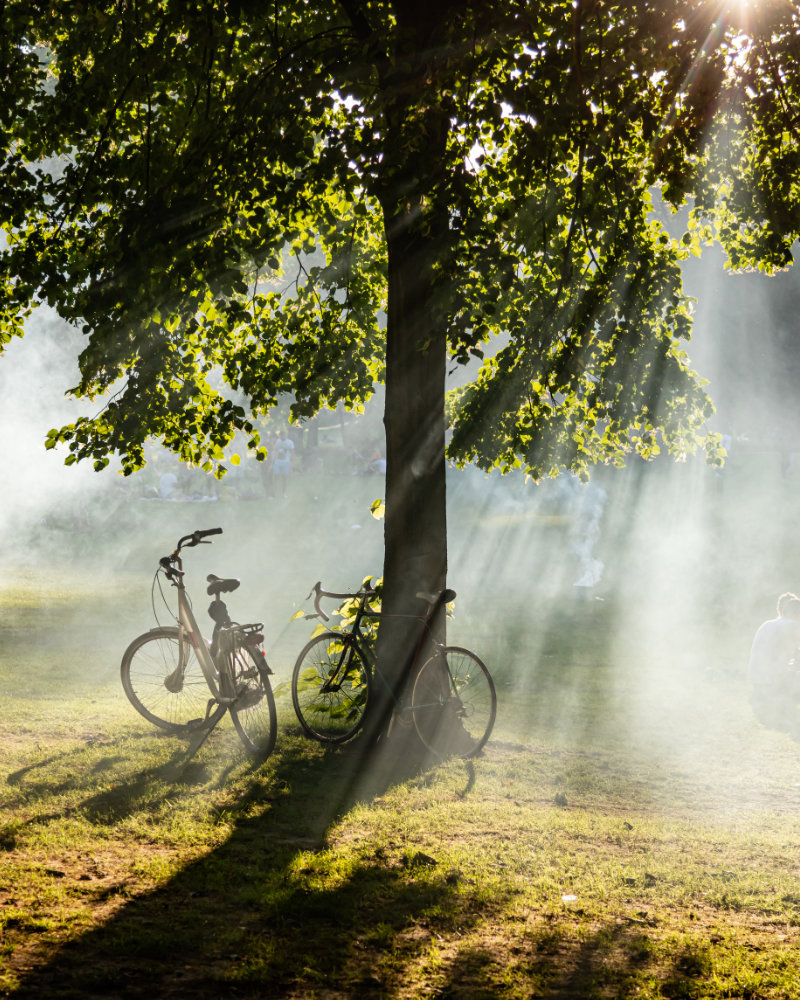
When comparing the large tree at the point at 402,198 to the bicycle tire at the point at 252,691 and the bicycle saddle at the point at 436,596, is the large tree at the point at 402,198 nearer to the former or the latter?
the bicycle saddle at the point at 436,596

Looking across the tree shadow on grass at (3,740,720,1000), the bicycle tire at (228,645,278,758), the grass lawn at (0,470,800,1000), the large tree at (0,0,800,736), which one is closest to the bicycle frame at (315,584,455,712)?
the large tree at (0,0,800,736)

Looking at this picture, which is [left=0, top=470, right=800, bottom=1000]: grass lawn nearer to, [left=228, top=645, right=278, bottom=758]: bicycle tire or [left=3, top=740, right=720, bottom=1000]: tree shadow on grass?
[left=3, top=740, right=720, bottom=1000]: tree shadow on grass

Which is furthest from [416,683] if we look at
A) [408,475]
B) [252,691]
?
[408,475]

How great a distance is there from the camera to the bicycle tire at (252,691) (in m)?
7.04

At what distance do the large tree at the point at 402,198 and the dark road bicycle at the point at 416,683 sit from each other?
283mm

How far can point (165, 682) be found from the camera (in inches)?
298

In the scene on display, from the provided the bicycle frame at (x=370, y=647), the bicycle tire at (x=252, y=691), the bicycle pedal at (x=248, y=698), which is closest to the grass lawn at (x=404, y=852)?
the bicycle tire at (x=252, y=691)

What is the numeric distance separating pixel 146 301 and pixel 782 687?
848cm

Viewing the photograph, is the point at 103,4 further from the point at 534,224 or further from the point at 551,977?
the point at 551,977

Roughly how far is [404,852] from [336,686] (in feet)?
8.15

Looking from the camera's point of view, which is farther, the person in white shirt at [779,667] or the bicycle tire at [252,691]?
Answer: the person in white shirt at [779,667]

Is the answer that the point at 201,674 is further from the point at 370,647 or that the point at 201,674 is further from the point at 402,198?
the point at 402,198

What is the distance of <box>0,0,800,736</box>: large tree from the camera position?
6.10 meters

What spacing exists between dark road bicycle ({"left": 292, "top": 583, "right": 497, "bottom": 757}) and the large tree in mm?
283
